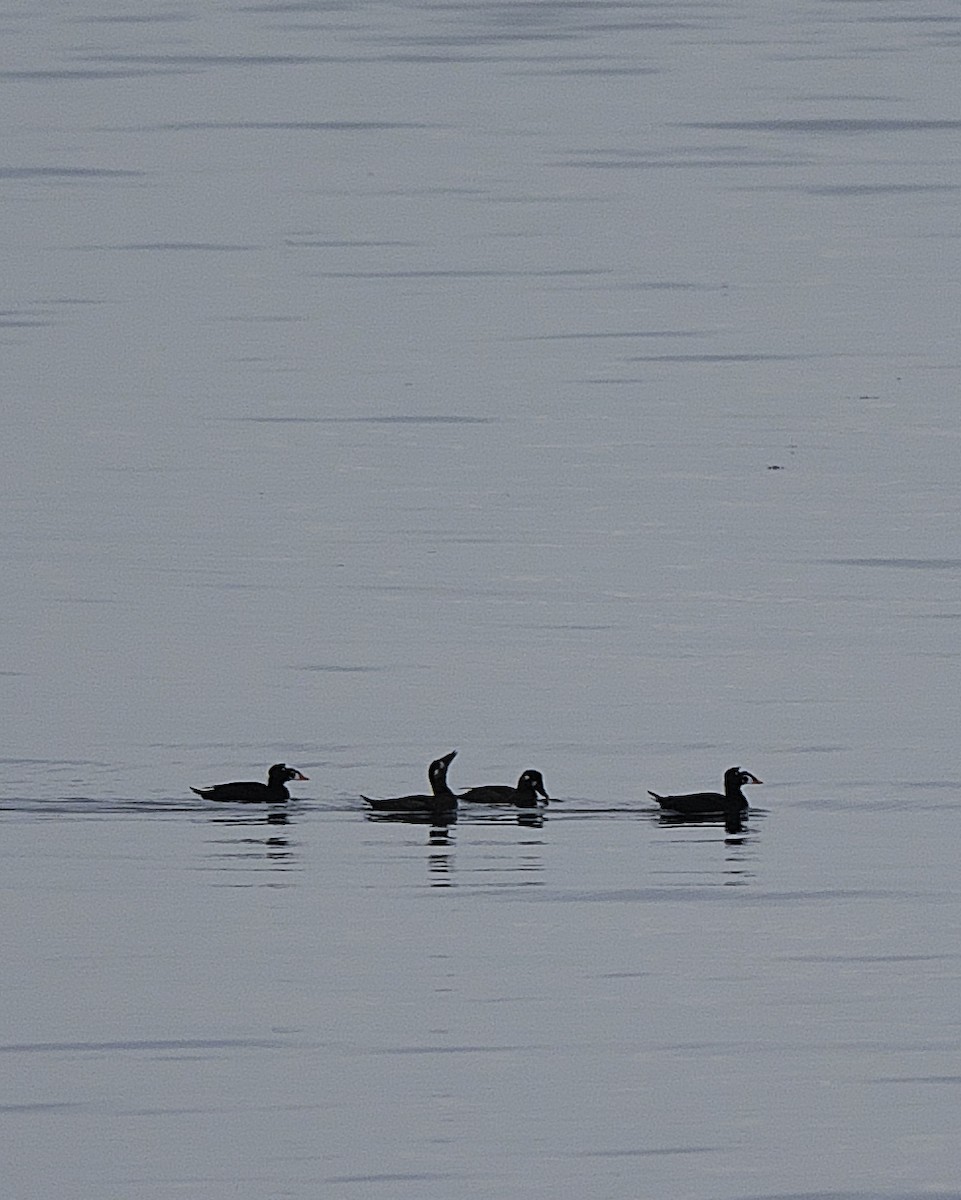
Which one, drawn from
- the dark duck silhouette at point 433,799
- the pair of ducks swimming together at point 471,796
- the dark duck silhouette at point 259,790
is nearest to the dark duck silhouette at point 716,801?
the pair of ducks swimming together at point 471,796

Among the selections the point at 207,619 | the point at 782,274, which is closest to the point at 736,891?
the point at 207,619

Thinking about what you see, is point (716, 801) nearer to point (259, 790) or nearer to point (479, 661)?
point (259, 790)

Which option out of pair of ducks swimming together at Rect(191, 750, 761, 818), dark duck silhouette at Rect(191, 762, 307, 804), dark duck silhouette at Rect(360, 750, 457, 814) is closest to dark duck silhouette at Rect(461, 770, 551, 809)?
→ pair of ducks swimming together at Rect(191, 750, 761, 818)

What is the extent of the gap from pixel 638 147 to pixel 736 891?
99.7ft

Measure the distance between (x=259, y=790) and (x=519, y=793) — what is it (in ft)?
3.67

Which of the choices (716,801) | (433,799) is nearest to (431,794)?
(433,799)

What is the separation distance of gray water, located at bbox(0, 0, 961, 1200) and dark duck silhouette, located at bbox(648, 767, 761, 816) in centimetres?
12

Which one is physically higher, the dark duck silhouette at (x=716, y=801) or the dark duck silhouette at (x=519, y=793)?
the dark duck silhouette at (x=519, y=793)

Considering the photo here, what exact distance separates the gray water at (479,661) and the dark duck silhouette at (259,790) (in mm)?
120

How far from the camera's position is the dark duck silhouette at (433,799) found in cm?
1473

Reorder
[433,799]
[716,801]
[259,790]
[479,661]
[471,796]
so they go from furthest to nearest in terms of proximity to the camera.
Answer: [479,661] < [471,796] < [433,799] < [259,790] < [716,801]

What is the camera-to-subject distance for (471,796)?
15172 millimetres

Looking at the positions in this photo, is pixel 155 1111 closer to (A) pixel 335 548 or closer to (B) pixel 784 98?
(A) pixel 335 548

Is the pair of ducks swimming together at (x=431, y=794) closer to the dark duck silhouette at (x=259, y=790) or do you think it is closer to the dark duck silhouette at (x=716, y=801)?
the dark duck silhouette at (x=259, y=790)
